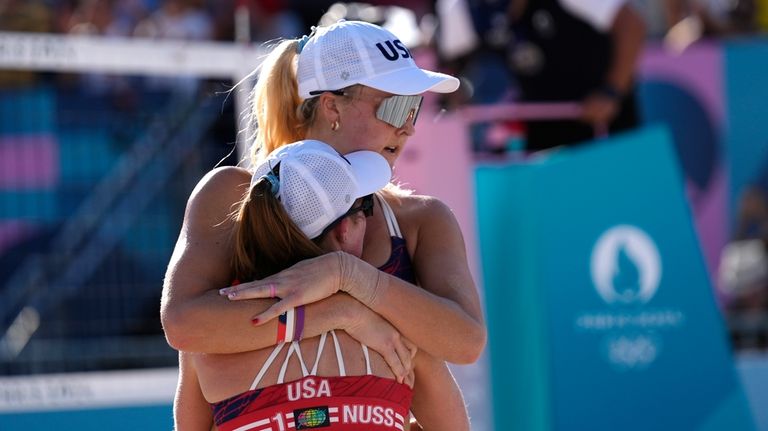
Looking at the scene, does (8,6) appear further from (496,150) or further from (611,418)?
(611,418)

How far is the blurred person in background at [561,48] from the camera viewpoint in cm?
686

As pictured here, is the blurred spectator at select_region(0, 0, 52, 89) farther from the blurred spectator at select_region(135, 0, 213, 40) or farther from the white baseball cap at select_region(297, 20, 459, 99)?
the white baseball cap at select_region(297, 20, 459, 99)

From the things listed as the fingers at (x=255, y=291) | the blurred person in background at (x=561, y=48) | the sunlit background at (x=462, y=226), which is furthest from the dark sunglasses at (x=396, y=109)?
the blurred person in background at (x=561, y=48)

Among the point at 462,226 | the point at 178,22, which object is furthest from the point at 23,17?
the point at 462,226

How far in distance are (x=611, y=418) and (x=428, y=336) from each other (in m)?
3.23

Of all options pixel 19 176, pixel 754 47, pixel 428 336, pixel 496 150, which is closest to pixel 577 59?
pixel 496 150

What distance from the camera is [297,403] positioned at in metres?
2.51

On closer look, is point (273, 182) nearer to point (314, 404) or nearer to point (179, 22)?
point (314, 404)

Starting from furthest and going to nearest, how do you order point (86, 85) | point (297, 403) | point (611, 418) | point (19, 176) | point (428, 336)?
point (86, 85)
point (19, 176)
point (611, 418)
point (428, 336)
point (297, 403)

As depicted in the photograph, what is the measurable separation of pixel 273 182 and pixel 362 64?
1.47 feet

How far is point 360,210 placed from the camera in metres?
2.65

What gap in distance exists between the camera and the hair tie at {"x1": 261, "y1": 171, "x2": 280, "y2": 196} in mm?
2537

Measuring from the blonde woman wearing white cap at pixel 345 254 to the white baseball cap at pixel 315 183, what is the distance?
0.30ft

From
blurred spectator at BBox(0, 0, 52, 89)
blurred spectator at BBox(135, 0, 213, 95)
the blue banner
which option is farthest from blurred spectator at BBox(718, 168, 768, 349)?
blurred spectator at BBox(0, 0, 52, 89)
